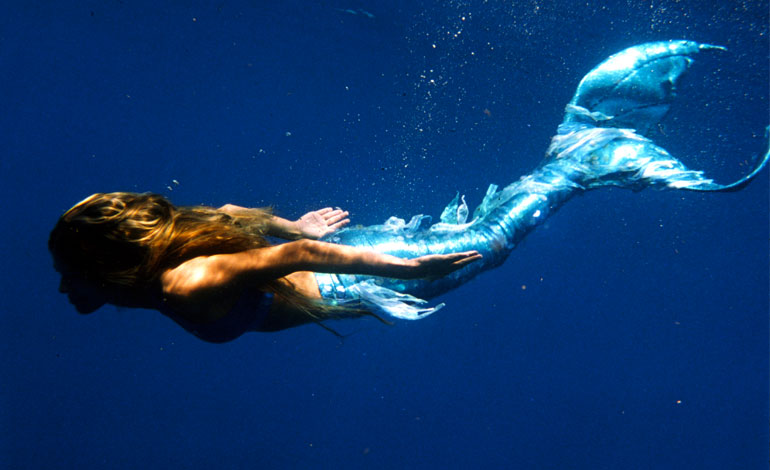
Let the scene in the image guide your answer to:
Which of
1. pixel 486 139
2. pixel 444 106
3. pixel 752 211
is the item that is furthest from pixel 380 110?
pixel 752 211

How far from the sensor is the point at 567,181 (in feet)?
12.4

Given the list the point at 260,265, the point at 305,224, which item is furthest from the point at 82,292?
the point at 305,224

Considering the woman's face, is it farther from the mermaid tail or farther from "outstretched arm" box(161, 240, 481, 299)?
the mermaid tail

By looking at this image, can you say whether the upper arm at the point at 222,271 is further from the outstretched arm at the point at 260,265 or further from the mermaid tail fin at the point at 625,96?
the mermaid tail fin at the point at 625,96

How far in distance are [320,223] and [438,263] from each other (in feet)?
4.92

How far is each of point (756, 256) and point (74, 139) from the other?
3765cm

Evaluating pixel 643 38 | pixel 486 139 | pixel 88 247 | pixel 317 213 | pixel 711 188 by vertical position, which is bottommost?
→ pixel 88 247

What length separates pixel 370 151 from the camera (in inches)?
449

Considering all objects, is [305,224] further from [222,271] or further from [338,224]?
[222,271]

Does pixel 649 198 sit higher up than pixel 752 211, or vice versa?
pixel 752 211

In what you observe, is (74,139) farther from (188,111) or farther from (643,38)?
(643,38)

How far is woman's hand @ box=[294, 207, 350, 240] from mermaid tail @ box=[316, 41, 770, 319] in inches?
3.6

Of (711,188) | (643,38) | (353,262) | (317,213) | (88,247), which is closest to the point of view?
(88,247)

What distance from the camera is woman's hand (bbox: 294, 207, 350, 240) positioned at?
2928 millimetres
